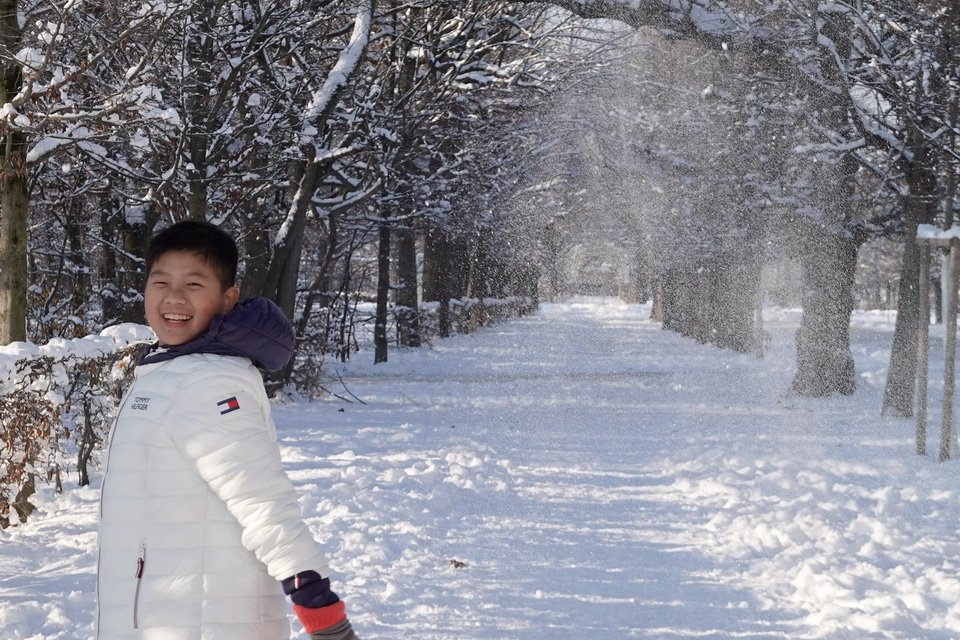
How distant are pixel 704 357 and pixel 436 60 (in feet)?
52.4

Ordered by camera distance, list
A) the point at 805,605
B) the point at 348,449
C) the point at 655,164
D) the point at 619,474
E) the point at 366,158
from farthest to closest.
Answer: the point at 655,164 < the point at 366,158 < the point at 348,449 < the point at 619,474 < the point at 805,605

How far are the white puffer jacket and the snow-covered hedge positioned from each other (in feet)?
11.6

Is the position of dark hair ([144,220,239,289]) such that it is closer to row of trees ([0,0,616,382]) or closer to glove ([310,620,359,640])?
glove ([310,620,359,640])

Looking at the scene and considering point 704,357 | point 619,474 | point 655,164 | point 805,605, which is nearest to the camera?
point 805,605

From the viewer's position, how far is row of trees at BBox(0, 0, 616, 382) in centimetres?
679

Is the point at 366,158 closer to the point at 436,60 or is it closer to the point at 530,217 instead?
the point at 436,60

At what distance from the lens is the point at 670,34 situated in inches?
541

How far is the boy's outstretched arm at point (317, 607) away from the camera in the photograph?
2365mm

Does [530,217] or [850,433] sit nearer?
[850,433]

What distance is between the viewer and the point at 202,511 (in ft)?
8.27

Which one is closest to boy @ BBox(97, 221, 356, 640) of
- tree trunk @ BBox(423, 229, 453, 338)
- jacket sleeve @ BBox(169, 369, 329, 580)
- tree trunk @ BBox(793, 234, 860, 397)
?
jacket sleeve @ BBox(169, 369, 329, 580)

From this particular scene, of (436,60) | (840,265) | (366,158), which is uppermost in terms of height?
(436,60)

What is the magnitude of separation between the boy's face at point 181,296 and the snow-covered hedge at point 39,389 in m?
3.42

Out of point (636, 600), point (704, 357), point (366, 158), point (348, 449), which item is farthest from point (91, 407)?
point (704, 357)
